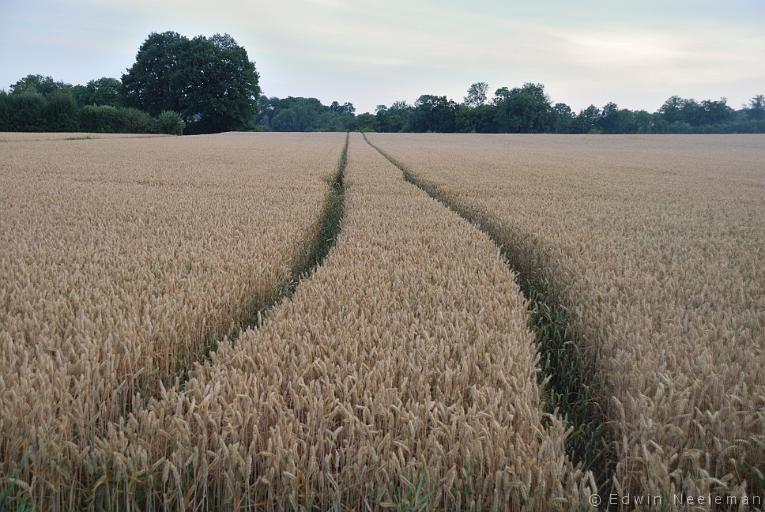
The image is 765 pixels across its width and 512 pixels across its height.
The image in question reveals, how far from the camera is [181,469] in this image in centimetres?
165

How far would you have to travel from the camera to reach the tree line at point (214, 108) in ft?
198

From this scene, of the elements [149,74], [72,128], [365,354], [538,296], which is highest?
[149,74]

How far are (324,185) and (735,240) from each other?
7.19 metres

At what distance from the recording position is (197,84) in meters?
77.7

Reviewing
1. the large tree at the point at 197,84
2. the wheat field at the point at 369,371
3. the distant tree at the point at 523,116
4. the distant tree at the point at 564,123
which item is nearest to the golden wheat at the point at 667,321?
the wheat field at the point at 369,371

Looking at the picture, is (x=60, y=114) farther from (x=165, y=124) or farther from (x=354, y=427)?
(x=354, y=427)

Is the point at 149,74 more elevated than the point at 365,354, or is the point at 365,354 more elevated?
the point at 149,74

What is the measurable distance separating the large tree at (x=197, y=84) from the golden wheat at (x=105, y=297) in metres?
74.5

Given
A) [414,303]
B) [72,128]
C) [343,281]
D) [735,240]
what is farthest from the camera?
[72,128]

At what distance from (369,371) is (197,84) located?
275 ft

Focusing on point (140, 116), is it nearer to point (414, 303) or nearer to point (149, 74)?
point (149, 74)

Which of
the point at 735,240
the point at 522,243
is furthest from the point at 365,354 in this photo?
the point at 735,240

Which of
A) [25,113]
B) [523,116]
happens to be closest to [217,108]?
[25,113]

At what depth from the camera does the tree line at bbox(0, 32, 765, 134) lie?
60.2 m
